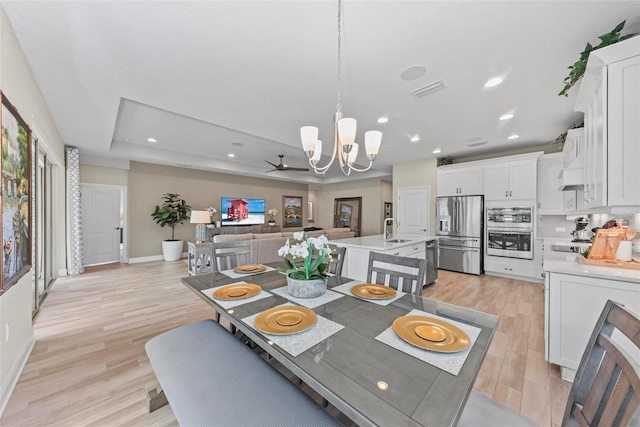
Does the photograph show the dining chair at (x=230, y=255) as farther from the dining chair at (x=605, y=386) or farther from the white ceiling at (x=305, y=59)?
the dining chair at (x=605, y=386)

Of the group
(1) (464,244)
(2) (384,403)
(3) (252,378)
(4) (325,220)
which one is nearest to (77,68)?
(3) (252,378)

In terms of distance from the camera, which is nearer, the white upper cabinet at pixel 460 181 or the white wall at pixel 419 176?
the white upper cabinet at pixel 460 181

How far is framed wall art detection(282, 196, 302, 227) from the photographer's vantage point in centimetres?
920

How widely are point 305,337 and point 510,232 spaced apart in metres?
5.08

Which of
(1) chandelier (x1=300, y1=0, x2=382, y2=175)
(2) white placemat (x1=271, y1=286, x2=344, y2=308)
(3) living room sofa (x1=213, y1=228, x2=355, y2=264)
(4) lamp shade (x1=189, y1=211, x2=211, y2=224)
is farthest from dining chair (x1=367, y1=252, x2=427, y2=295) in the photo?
(4) lamp shade (x1=189, y1=211, x2=211, y2=224)

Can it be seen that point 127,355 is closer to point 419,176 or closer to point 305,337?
point 305,337

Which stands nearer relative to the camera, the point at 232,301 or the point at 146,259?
the point at 232,301

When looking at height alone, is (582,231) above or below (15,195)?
below

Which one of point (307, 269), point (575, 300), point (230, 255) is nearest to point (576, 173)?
point (575, 300)

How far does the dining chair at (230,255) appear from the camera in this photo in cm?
232

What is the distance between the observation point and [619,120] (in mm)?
1591

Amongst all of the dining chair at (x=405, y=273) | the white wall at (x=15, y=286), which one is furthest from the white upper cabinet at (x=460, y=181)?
the white wall at (x=15, y=286)

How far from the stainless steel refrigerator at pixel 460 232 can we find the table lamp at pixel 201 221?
5.31 m

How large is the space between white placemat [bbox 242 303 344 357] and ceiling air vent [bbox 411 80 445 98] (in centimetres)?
250
